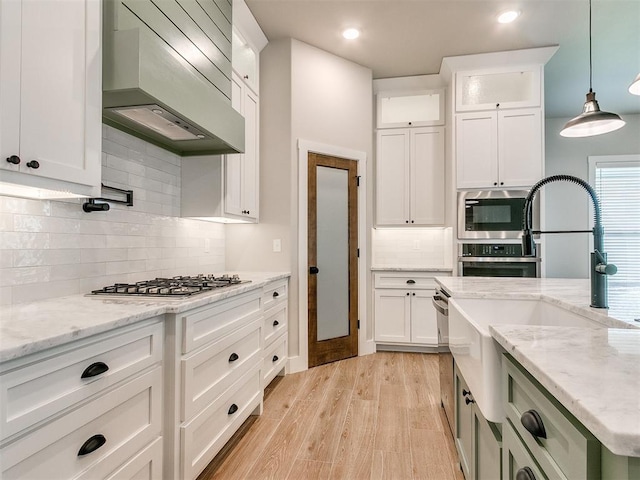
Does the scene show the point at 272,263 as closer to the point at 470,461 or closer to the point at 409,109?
the point at 470,461

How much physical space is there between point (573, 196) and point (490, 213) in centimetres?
247

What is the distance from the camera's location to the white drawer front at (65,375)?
89cm

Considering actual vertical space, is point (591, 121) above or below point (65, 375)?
above

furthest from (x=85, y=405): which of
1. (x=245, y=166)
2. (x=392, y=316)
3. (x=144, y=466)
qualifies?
(x=392, y=316)

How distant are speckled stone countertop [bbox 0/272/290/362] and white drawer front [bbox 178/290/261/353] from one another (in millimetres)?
54

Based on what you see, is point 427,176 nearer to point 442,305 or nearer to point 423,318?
point 423,318

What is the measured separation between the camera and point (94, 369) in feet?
3.70

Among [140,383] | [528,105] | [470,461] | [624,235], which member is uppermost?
[528,105]

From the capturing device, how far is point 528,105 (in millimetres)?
3639

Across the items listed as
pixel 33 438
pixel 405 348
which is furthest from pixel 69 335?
pixel 405 348

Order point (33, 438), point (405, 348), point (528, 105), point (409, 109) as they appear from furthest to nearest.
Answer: point (409, 109)
point (405, 348)
point (528, 105)
point (33, 438)

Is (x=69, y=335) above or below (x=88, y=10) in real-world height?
below

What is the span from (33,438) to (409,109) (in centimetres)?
450

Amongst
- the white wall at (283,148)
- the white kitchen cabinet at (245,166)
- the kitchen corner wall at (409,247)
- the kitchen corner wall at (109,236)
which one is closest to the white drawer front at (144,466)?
the kitchen corner wall at (109,236)
